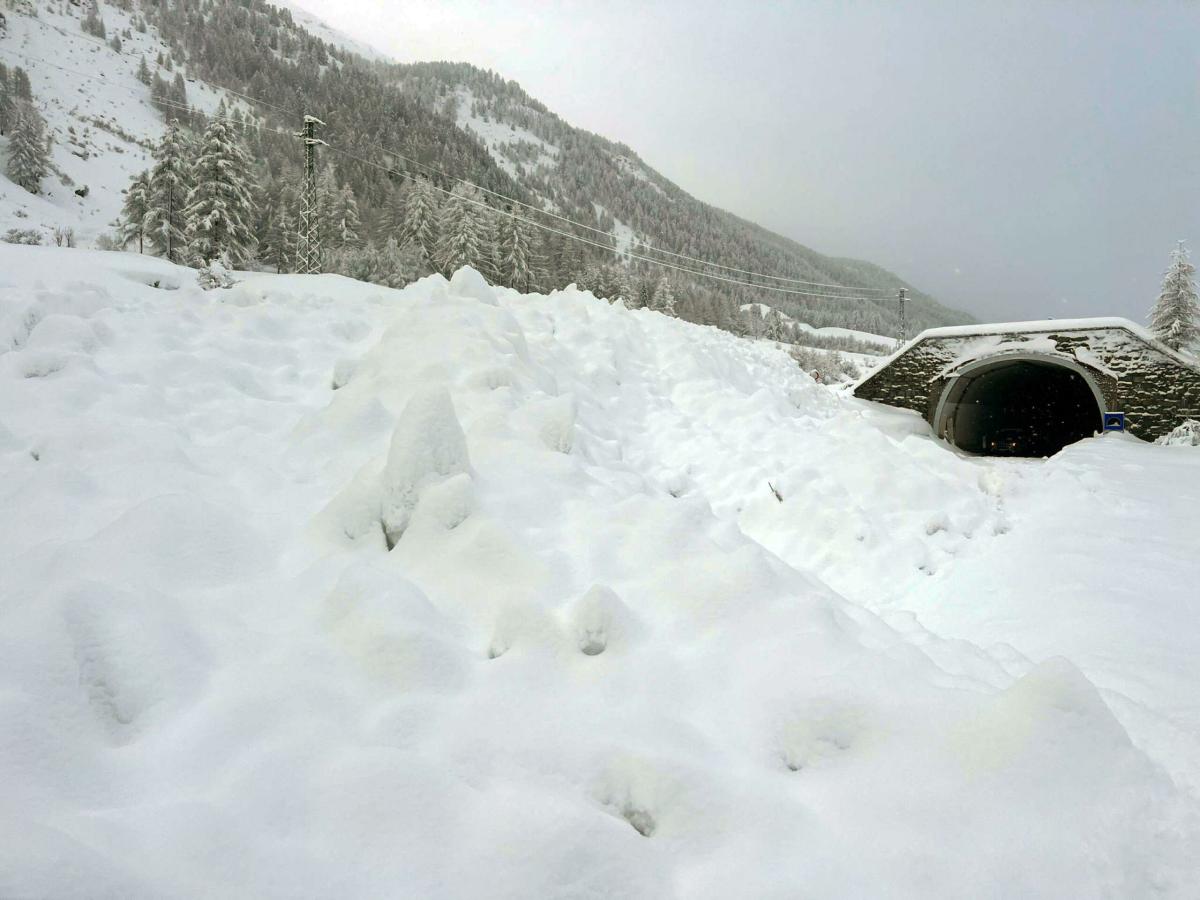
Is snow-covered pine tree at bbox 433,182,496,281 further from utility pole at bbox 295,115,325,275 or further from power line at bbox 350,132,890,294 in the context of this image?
power line at bbox 350,132,890,294

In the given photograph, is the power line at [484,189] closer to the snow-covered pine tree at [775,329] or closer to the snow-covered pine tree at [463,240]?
the snow-covered pine tree at [463,240]

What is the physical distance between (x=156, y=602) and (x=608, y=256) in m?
76.6

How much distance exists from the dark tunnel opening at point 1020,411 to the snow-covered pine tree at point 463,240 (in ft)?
106

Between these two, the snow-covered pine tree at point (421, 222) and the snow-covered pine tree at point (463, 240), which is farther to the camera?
the snow-covered pine tree at point (421, 222)

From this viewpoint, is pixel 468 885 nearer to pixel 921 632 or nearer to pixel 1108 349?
pixel 921 632

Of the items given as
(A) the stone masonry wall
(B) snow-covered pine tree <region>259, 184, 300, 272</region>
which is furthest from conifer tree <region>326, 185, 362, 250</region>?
(A) the stone masonry wall

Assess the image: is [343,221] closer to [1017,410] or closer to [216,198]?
[216,198]

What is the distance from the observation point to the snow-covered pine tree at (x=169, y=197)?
97.5 feet

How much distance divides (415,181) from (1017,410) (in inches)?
2063

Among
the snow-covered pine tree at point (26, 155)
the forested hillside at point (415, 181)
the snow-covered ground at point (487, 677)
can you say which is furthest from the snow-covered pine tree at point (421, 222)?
the snow-covered ground at point (487, 677)

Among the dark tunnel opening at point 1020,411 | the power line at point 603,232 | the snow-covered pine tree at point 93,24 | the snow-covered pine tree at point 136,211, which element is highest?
the snow-covered pine tree at point 93,24

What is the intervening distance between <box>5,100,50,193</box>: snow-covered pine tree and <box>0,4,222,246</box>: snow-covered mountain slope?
964mm

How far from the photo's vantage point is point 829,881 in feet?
5.58

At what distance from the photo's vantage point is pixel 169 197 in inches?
1194
